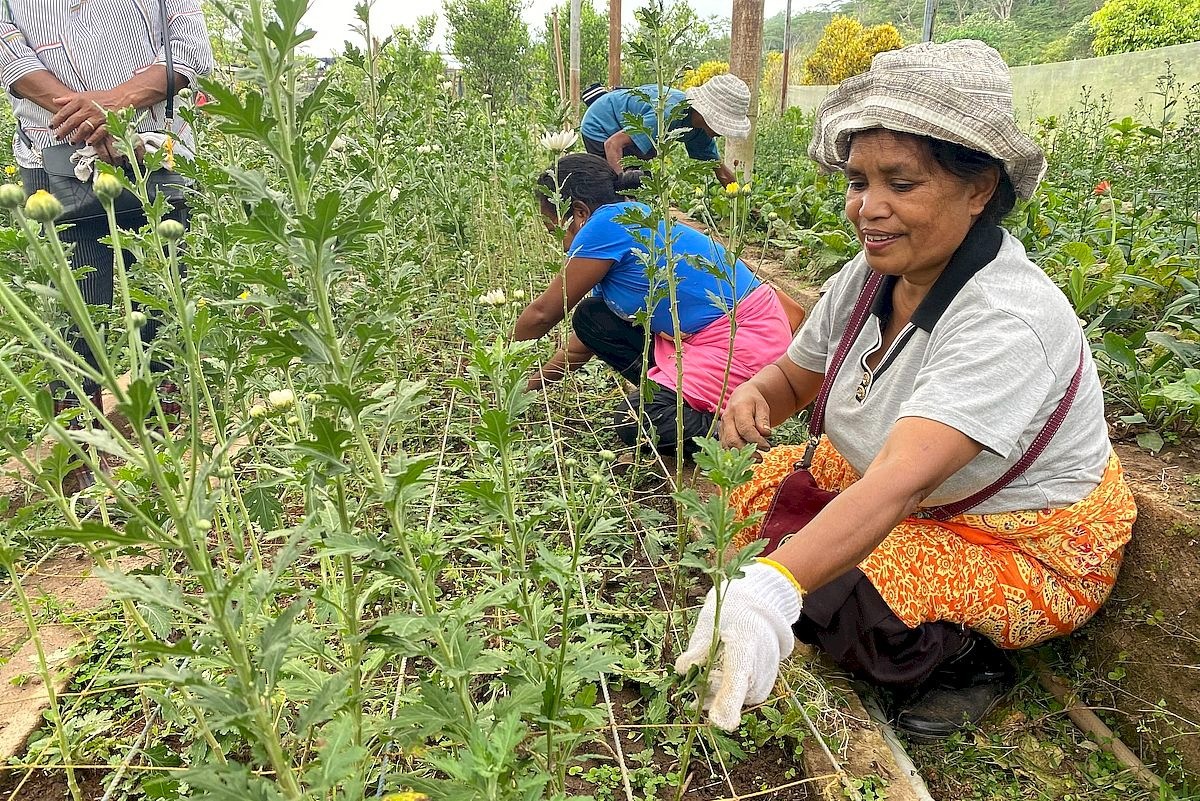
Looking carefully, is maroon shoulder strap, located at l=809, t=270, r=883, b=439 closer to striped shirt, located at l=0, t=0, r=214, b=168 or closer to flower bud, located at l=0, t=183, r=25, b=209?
flower bud, located at l=0, t=183, r=25, b=209

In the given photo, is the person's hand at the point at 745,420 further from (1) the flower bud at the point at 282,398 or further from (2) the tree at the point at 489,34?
(2) the tree at the point at 489,34

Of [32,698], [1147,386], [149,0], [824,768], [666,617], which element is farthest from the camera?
[149,0]

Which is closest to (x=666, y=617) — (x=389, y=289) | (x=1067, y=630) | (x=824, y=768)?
(x=824, y=768)

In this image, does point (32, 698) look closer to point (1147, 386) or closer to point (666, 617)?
point (666, 617)

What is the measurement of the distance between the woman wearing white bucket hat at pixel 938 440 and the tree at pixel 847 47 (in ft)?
74.6

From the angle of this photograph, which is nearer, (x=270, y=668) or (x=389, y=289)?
(x=270, y=668)

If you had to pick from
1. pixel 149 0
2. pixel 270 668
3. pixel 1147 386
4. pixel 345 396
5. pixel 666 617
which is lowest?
pixel 666 617

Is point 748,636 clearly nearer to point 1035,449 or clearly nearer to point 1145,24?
point 1035,449

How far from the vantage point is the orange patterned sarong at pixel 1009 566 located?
197 cm

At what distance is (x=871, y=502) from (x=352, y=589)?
989mm

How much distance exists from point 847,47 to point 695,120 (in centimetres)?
2177

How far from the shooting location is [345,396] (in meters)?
1.07

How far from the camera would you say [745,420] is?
2.30 metres

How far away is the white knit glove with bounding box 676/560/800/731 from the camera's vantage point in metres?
1.45
